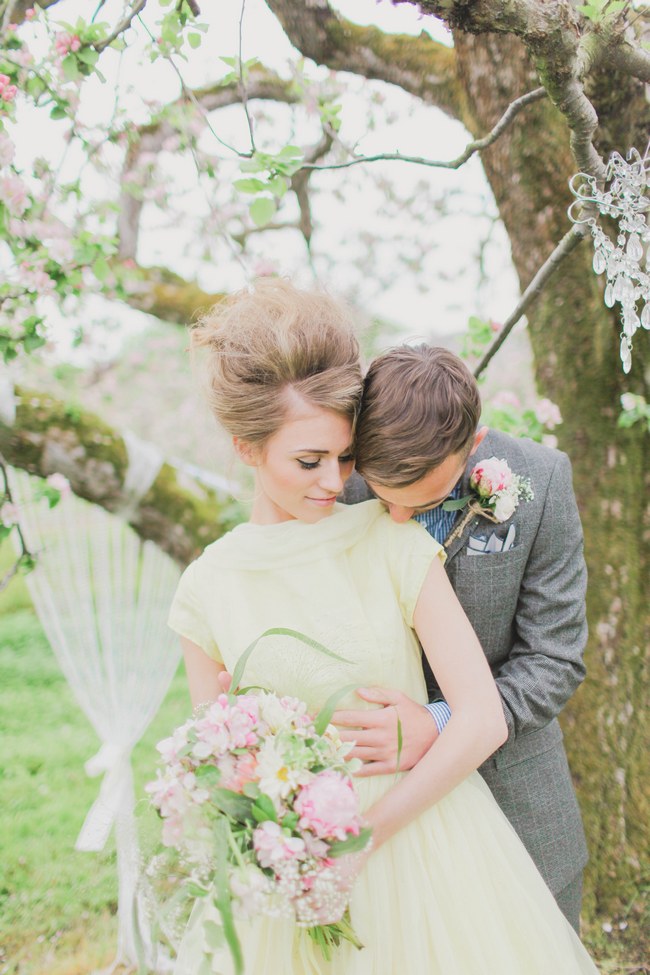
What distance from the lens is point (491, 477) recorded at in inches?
67.9

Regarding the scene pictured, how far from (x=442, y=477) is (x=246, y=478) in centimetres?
484

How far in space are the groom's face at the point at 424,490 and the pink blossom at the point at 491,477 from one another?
76mm

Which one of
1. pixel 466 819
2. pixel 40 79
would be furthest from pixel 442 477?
pixel 40 79

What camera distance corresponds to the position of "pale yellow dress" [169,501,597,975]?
1.49 m

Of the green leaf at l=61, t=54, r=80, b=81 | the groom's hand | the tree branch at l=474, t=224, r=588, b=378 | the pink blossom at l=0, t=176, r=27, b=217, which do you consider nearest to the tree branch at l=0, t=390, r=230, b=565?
the pink blossom at l=0, t=176, r=27, b=217

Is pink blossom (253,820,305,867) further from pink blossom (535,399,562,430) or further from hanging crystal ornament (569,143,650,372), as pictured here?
pink blossom (535,399,562,430)

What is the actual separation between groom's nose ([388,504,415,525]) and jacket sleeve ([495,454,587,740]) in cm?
35

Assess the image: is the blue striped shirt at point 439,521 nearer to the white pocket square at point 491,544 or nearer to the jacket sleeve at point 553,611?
the white pocket square at point 491,544

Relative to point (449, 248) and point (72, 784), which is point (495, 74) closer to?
point (72, 784)

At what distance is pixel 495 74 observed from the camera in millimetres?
2477

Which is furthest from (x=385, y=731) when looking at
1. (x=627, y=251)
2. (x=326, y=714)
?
(x=627, y=251)

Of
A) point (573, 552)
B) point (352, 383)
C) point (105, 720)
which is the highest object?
point (352, 383)

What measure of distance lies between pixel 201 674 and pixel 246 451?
1.64ft

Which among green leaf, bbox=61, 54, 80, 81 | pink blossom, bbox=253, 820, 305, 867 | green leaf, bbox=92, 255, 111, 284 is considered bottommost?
pink blossom, bbox=253, 820, 305, 867
